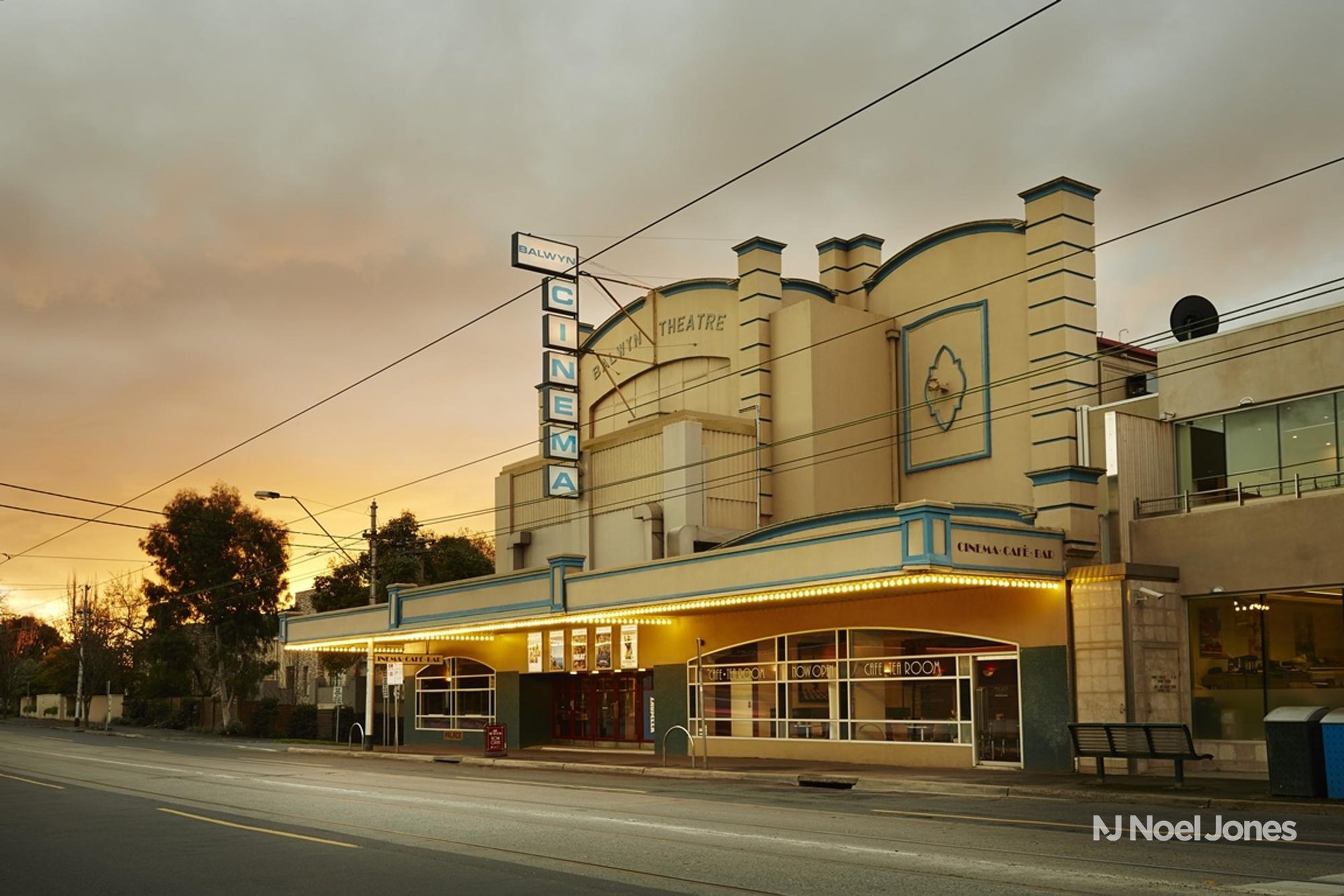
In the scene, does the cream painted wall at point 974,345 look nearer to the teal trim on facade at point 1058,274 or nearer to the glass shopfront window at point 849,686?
the teal trim on facade at point 1058,274

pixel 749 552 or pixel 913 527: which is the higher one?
pixel 913 527

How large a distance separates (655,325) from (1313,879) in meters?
29.5

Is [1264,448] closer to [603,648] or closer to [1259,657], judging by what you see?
[1259,657]

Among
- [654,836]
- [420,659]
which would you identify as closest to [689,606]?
[654,836]

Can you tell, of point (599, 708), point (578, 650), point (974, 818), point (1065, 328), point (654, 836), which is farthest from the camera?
point (599, 708)

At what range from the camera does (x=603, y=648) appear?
3622 cm

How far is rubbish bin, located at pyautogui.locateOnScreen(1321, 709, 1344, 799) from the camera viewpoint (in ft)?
55.1

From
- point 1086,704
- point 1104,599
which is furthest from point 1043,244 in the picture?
point 1086,704

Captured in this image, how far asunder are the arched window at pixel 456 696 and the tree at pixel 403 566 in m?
12.6

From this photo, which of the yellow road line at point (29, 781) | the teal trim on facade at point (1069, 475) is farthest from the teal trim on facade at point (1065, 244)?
the yellow road line at point (29, 781)

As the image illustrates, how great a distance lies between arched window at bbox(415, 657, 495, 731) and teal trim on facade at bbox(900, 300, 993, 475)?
17422mm

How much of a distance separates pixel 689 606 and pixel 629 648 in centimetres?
453

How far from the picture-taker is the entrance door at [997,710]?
83.6 feet

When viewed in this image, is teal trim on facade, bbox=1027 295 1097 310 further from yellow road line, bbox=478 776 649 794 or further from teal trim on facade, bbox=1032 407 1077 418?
yellow road line, bbox=478 776 649 794
